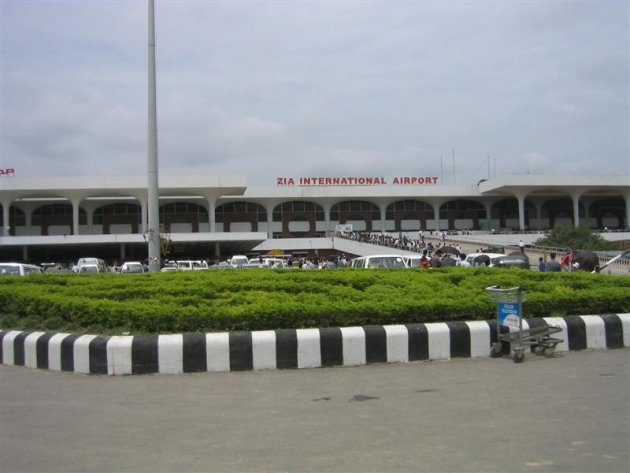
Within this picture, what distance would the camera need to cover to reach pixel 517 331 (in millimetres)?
7406

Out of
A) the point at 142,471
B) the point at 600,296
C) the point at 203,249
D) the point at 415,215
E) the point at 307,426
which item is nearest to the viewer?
the point at 142,471

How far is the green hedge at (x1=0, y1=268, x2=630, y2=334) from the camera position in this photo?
7654 millimetres

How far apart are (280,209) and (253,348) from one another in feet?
194

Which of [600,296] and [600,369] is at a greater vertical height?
[600,296]

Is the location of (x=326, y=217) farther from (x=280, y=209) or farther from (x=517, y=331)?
(x=517, y=331)

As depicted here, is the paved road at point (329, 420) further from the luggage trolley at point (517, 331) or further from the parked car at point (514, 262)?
the parked car at point (514, 262)

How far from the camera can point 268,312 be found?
25.0 ft

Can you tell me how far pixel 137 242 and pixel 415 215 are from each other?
31.6 metres

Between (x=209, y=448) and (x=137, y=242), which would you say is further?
(x=137, y=242)

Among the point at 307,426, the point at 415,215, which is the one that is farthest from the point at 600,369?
the point at 415,215

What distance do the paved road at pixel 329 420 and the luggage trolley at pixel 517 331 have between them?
0.36 metres

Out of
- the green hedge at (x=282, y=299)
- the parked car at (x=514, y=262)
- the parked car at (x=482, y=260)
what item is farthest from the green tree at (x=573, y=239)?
the green hedge at (x=282, y=299)

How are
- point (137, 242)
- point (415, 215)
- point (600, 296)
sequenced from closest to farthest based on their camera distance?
point (600, 296)
point (137, 242)
point (415, 215)

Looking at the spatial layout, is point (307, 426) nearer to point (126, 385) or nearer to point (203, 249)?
point (126, 385)
